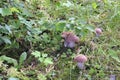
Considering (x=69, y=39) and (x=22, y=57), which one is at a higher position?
(x=69, y=39)

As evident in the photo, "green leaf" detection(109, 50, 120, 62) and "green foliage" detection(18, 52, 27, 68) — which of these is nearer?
"green foliage" detection(18, 52, 27, 68)

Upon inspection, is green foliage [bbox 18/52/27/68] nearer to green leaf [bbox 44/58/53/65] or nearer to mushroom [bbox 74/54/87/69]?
green leaf [bbox 44/58/53/65]

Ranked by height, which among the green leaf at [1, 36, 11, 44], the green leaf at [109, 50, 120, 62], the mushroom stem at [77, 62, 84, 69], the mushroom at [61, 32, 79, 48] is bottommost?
the mushroom stem at [77, 62, 84, 69]

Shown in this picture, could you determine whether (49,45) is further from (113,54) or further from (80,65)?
(113,54)

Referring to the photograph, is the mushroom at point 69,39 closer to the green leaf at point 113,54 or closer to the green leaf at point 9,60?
the green leaf at point 113,54

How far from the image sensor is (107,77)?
5.16ft

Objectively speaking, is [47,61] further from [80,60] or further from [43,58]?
[80,60]

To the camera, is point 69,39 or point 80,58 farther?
point 69,39

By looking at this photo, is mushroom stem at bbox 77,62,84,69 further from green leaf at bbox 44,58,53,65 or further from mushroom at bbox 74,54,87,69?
green leaf at bbox 44,58,53,65

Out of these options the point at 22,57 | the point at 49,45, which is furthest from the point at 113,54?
the point at 22,57

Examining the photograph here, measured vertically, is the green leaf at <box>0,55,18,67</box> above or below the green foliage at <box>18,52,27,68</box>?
below

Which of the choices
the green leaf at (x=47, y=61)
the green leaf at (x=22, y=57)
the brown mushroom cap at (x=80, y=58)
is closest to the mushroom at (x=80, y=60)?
the brown mushroom cap at (x=80, y=58)

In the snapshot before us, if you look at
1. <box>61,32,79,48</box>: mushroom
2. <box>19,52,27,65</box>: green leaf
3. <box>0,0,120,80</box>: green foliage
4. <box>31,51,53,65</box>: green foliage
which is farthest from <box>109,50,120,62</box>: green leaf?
<box>19,52,27,65</box>: green leaf

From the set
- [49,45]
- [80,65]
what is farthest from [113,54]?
[49,45]
